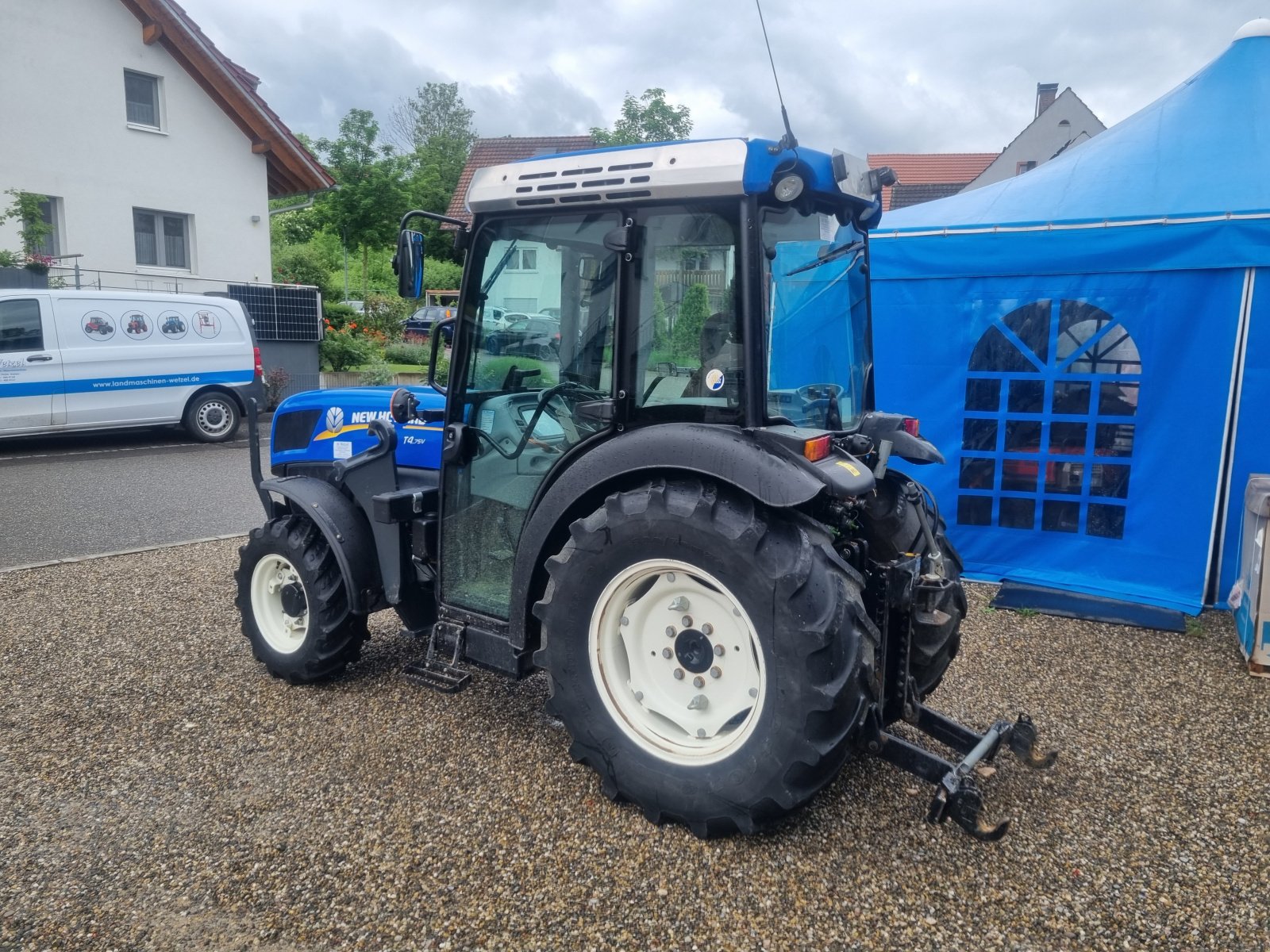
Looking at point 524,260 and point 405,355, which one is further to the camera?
point 405,355

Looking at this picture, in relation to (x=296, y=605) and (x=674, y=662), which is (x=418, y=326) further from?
(x=674, y=662)

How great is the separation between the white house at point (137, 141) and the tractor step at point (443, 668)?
1405 centimetres

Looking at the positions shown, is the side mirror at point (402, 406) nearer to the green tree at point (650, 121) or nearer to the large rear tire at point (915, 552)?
the large rear tire at point (915, 552)

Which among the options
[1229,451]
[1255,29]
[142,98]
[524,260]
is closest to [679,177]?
[524,260]

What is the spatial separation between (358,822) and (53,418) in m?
9.79

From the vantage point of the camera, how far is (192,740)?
353 cm

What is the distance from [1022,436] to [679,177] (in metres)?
3.91

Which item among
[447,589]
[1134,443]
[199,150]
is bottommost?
[447,589]

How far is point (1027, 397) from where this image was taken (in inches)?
228

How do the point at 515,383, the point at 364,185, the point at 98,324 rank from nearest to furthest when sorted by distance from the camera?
the point at 515,383 < the point at 98,324 < the point at 364,185

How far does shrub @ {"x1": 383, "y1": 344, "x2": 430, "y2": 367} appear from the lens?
2114 cm

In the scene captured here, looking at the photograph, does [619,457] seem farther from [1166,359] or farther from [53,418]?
[53,418]

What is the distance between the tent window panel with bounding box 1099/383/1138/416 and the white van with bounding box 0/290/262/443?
33.8 ft

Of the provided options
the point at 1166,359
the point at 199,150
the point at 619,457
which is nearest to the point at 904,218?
the point at 1166,359
